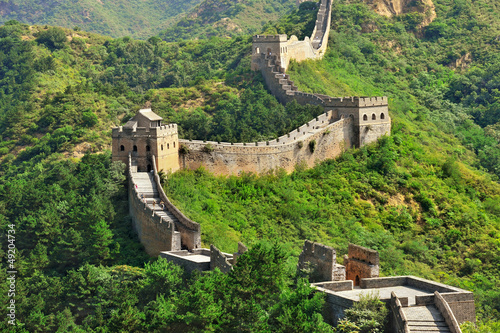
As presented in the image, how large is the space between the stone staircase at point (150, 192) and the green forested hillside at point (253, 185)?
3.52 feet

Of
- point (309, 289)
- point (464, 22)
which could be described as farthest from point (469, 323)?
point (464, 22)

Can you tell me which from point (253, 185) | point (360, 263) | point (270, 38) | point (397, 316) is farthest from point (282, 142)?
point (397, 316)

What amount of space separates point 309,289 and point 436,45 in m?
60.2

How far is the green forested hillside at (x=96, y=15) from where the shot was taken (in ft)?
516

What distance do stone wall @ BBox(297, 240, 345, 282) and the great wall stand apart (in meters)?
0.03

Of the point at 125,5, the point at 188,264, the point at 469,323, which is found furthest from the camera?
the point at 125,5

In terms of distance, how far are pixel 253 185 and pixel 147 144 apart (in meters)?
5.74

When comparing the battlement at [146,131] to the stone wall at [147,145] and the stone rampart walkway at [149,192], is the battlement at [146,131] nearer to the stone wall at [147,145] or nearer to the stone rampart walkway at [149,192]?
the stone wall at [147,145]

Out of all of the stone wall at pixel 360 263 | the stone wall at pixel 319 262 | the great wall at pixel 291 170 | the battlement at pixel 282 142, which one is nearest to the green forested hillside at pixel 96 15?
the great wall at pixel 291 170

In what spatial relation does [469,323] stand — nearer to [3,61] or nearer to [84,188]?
[84,188]

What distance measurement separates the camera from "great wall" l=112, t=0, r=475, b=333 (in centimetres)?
2653

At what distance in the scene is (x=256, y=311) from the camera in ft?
90.7

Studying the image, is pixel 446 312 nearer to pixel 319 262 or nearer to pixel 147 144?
pixel 319 262

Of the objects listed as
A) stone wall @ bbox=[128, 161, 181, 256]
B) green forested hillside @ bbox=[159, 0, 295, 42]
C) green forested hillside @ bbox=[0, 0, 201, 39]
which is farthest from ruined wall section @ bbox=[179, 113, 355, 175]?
→ green forested hillside @ bbox=[0, 0, 201, 39]
